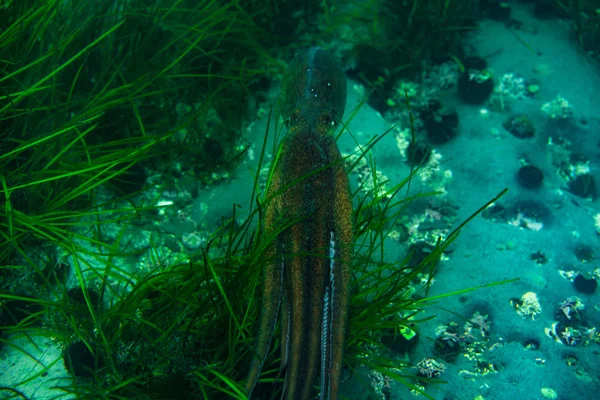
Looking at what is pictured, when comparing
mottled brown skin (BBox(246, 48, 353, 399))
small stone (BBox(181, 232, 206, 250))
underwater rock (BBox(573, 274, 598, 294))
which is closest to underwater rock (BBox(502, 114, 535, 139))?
underwater rock (BBox(573, 274, 598, 294))

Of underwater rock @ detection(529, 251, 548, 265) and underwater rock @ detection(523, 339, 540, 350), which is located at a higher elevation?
underwater rock @ detection(529, 251, 548, 265)

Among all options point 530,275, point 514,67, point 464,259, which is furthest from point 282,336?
point 514,67

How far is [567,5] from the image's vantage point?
598cm

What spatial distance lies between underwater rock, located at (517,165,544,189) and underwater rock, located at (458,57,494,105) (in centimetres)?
120

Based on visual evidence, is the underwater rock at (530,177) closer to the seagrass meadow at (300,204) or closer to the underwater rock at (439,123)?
the seagrass meadow at (300,204)

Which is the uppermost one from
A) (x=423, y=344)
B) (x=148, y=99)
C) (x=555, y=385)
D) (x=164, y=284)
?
(x=148, y=99)

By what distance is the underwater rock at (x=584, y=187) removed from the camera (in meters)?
4.45

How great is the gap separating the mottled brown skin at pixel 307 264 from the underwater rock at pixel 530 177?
9.31 feet

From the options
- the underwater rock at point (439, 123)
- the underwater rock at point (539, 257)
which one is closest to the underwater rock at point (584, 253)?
the underwater rock at point (539, 257)

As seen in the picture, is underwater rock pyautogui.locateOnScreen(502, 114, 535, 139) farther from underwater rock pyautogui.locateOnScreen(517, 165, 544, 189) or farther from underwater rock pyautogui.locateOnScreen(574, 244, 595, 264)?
underwater rock pyautogui.locateOnScreen(574, 244, 595, 264)

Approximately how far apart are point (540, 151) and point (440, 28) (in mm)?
2147

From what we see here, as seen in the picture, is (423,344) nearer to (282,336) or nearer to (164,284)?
(282,336)

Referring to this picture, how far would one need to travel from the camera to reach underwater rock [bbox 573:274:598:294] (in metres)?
3.67

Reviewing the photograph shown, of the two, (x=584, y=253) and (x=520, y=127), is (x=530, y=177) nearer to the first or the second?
(x=520, y=127)
